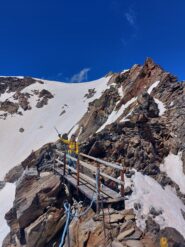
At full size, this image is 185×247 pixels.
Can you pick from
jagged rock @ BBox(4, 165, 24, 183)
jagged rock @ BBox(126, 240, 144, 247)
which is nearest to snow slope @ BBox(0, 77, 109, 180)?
jagged rock @ BBox(4, 165, 24, 183)

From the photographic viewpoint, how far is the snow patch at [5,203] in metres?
15.3

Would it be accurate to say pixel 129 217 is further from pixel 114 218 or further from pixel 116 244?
pixel 116 244

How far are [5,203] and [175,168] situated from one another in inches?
576

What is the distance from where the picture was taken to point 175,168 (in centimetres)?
1349

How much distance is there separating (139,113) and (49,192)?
7548 mm

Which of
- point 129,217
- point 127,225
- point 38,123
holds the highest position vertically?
point 38,123

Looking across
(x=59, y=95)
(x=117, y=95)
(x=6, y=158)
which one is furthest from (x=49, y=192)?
(x=59, y=95)

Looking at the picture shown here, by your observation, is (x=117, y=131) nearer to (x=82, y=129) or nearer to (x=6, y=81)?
(x=82, y=129)

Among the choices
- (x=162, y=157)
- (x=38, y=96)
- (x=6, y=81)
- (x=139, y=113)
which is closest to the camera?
(x=162, y=157)

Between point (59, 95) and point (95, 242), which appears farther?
point (59, 95)

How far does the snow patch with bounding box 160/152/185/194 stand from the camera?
12.7 meters

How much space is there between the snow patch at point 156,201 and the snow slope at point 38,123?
84.5 ft

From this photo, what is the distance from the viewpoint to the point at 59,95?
58.8 m

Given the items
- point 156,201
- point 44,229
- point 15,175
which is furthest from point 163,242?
point 15,175
